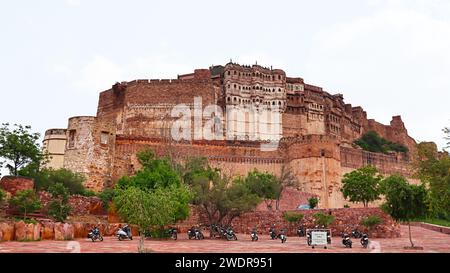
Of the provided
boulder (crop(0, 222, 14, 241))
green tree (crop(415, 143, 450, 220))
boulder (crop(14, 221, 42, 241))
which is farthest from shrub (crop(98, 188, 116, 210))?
green tree (crop(415, 143, 450, 220))

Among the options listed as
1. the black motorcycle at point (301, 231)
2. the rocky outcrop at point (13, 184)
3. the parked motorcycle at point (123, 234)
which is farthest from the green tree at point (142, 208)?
the black motorcycle at point (301, 231)

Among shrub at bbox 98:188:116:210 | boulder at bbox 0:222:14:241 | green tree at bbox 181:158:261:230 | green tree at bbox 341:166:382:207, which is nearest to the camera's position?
boulder at bbox 0:222:14:241

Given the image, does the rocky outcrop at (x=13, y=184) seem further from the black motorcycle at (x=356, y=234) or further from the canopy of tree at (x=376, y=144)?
the canopy of tree at (x=376, y=144)

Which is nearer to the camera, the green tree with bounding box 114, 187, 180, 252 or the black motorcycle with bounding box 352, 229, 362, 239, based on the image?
the green tree with bounding box 114, 187, 180, 252

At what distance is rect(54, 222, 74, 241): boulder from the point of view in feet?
51.9

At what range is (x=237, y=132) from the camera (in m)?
51.2

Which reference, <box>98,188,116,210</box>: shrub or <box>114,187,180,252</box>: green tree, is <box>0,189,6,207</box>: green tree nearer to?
<box>98,188,116,210</box>: shrub

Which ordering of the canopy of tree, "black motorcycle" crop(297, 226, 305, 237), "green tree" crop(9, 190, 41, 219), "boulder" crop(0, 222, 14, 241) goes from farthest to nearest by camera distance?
the canopy of tree, "black motorcycle" crop(297, 226, 305, 237), "green tree" crop(9, 190, 41, 219), "boulder" crop(0, 222, 14, 241)

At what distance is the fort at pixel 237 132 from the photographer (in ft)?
115

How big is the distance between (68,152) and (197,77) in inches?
883

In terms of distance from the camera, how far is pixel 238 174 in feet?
141

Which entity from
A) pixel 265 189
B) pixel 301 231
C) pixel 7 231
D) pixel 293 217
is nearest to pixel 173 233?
pixel 293 217

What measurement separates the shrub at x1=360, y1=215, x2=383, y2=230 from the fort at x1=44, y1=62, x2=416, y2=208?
1999 cm
